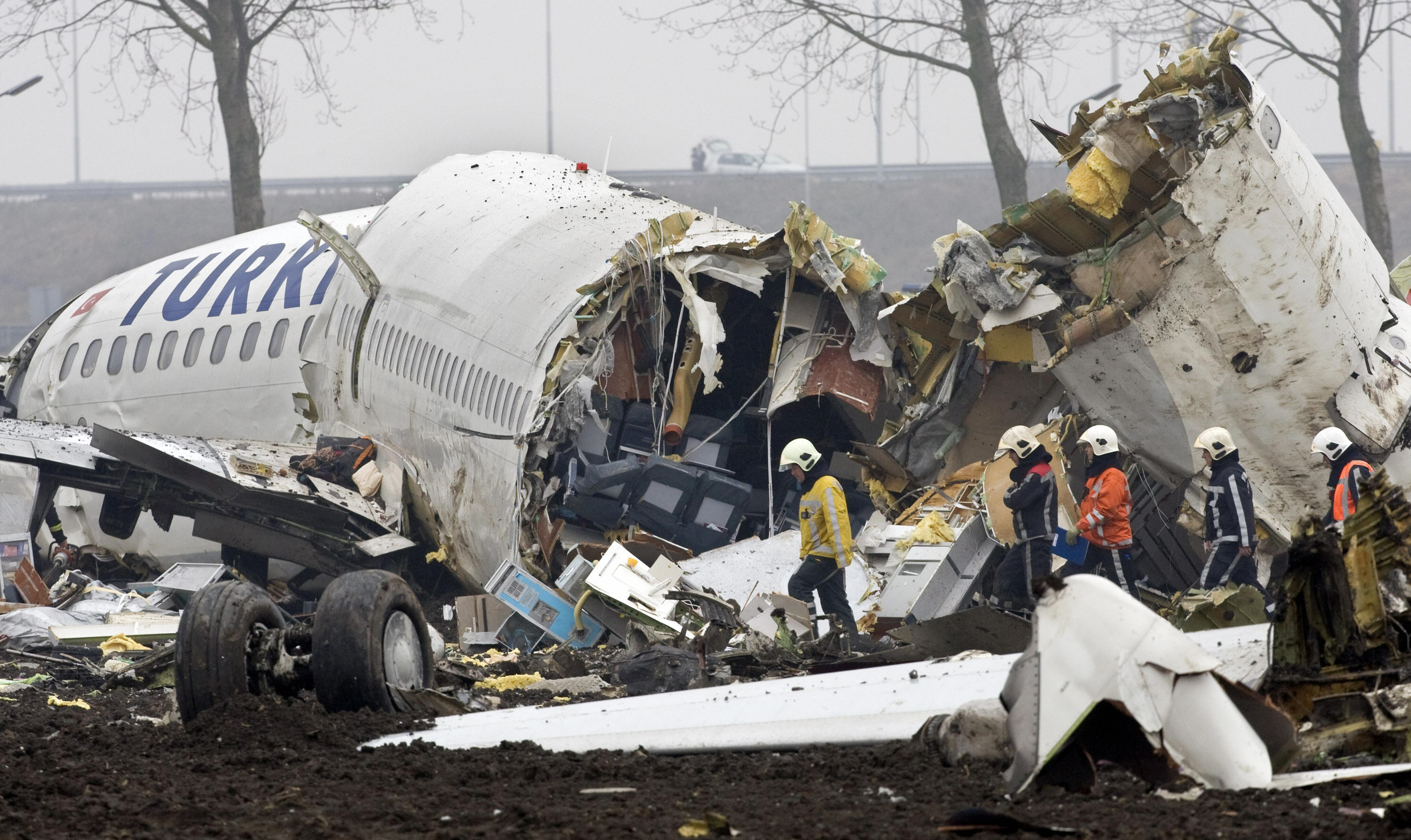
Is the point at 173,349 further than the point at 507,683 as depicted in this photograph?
Yes

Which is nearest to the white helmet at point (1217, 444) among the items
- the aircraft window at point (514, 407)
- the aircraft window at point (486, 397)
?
the aircraft window at point (514, 407)

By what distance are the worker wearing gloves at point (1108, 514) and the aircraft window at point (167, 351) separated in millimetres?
11539

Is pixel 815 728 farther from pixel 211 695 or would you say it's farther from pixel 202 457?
pixel 202 457

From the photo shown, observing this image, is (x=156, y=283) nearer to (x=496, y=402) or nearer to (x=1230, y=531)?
(x=496, y=402)

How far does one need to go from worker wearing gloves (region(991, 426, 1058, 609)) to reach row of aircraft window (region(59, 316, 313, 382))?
8.80m

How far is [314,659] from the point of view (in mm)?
7449

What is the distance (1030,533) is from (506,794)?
249 inches

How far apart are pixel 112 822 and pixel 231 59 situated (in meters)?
22.9

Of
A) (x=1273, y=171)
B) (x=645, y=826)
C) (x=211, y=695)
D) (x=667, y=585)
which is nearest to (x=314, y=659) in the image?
(x=211, y=695)

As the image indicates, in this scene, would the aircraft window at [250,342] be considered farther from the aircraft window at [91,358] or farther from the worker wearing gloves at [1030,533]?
the worker wearing gloves at [1030,533]

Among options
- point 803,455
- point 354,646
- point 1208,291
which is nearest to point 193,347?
point 803,455

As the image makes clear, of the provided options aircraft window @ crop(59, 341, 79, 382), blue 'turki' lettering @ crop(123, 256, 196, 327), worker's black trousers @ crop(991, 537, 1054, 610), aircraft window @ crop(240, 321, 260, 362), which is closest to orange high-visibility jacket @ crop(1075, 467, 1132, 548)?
worker's black trousers @ crop(991, 537, 1054, 610)

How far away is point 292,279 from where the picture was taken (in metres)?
17.2

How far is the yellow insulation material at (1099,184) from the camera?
1146cm
